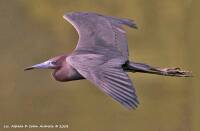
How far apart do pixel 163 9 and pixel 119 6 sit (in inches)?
5.9

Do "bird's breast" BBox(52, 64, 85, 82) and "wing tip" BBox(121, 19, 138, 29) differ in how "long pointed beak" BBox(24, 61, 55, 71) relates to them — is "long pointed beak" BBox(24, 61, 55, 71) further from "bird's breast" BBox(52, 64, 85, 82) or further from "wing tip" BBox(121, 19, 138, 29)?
"wing tip" BBox(121, 19, 138, 29)

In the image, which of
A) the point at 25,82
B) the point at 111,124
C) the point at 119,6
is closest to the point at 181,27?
the point at 119,6

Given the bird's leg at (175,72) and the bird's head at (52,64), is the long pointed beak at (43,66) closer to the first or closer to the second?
the bird's head at (52,64)

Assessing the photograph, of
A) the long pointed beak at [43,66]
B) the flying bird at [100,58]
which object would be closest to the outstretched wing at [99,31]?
the flying bird at [100,58]

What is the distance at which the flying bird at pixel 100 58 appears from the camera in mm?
1502

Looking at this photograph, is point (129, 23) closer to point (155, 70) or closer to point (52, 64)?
point (155, 70)

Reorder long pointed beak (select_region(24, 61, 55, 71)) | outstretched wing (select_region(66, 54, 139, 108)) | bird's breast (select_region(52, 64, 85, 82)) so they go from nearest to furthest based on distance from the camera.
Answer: outstretched wing (select_region(66, 54, 139, 108))
bird's breast (select_region(52, 64, 85, 82))
long pointed beak (select_region(24, 61, 55, 71))

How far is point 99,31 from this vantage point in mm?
1933

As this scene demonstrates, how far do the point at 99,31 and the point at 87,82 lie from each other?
0.58 ft

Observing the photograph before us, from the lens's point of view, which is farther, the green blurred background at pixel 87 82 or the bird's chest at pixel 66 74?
the green blurred background at pixel 87 82

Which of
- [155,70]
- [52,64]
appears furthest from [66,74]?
[155,70]

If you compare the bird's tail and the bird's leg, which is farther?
the bird's leg

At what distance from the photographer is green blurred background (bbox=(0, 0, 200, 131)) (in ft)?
6.57

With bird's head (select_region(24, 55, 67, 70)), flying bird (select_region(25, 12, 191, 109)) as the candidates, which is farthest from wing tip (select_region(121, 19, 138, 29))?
bird's head (select_region(24, 55, 67, 70))
